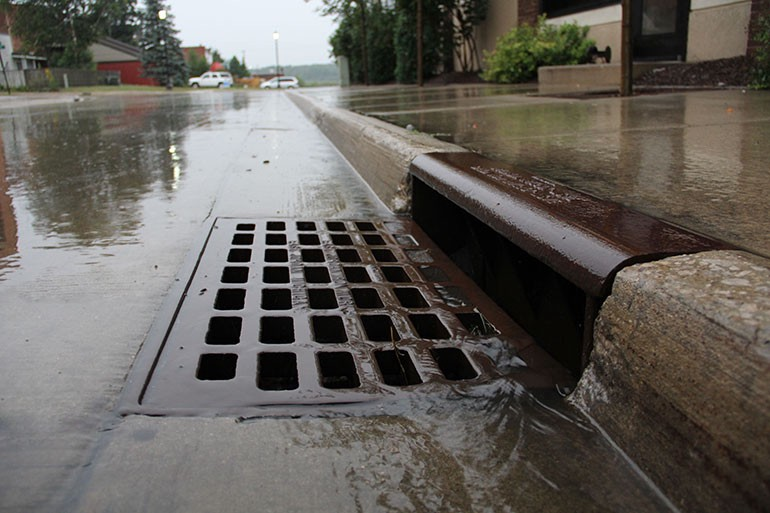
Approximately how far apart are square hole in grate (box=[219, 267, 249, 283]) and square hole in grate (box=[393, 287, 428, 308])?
1.94 feet

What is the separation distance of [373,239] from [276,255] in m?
0.51

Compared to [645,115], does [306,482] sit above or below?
below

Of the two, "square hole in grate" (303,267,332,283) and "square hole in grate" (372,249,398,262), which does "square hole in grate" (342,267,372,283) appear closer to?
"square hole in grate" (303,267,332,283)

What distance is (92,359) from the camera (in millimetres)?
1745

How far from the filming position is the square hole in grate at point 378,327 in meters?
2.02

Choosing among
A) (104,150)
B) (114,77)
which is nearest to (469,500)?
(104,150)

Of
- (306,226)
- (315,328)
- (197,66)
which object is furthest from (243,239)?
(197,66)

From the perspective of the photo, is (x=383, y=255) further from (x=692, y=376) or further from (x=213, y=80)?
(x=213, y=80)

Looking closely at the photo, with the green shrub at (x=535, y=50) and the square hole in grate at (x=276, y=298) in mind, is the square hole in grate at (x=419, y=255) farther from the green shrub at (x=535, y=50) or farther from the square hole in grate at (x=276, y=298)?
the green shrub at (x=535, y=50)

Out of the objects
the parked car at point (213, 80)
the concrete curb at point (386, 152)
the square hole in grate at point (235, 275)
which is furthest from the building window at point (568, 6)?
the parked car at point (213, 80)

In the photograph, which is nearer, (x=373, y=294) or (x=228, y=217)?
(x=373, y=294)

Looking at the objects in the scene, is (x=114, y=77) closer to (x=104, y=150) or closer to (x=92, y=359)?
(x=104, y=150)

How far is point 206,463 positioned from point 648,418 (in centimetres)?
88

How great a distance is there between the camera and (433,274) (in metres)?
2.61
